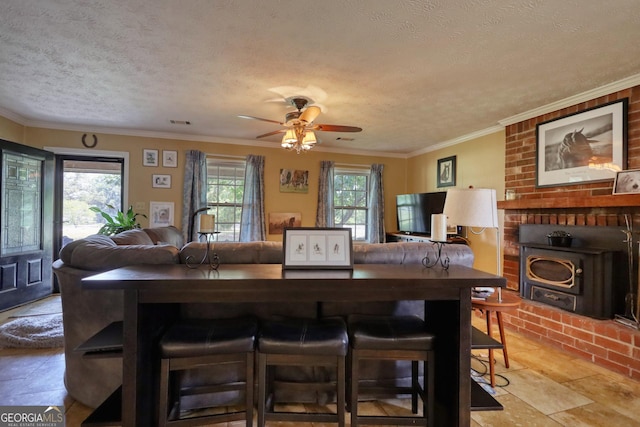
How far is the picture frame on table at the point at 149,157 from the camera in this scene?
4.58 meters

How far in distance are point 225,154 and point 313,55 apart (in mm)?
3085

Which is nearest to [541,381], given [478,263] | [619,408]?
[619,408]

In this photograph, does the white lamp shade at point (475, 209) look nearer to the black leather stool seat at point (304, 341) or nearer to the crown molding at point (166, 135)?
the black leather stool seat at point (304, 341)

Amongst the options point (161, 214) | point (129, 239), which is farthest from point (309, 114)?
point (161, 214)

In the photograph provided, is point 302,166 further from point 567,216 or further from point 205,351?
point 205,351

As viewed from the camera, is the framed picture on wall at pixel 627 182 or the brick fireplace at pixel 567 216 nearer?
the brick fireplace at pixel 567 216

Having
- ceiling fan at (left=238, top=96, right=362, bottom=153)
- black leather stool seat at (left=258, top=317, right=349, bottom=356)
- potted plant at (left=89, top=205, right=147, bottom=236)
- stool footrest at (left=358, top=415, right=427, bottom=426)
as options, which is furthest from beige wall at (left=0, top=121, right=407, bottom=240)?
stool footrest at (left=358, top=415, right=427, bottom=426)

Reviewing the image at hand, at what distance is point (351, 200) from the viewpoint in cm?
581

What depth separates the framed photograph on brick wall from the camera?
2666mm

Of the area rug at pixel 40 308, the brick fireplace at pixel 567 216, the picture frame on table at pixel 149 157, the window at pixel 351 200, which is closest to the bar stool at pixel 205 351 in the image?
the brick fireplace at pixel 567 216

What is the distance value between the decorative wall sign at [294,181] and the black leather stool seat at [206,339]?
12.6 feet

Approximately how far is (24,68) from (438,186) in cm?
531

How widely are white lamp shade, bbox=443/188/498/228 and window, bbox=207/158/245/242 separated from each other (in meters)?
3.76

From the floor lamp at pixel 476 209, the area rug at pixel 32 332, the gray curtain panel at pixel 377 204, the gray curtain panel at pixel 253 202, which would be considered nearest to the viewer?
the floor lamp at pixel 476 209
